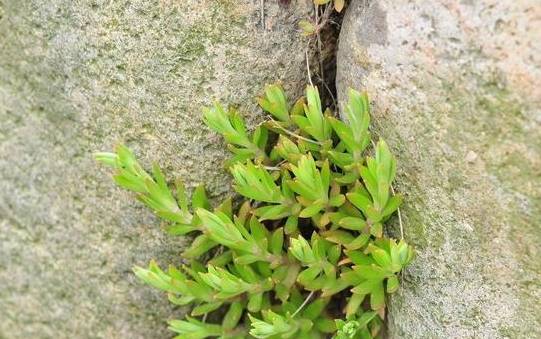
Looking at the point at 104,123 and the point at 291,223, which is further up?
the point at 104,123

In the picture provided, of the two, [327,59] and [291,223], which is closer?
[291,223]

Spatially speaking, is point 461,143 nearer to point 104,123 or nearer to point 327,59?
point 327,59

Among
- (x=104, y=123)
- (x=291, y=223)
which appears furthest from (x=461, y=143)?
(x=104, y=123)

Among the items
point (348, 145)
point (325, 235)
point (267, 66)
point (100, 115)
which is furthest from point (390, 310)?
point (100, 115)

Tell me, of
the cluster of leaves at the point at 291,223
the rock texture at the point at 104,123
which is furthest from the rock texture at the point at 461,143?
the rock texture at the point at 104,123

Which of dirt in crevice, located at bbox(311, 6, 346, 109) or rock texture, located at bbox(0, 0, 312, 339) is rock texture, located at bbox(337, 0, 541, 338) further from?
rock texture, located at bbox(0, 0, 312, 339)
